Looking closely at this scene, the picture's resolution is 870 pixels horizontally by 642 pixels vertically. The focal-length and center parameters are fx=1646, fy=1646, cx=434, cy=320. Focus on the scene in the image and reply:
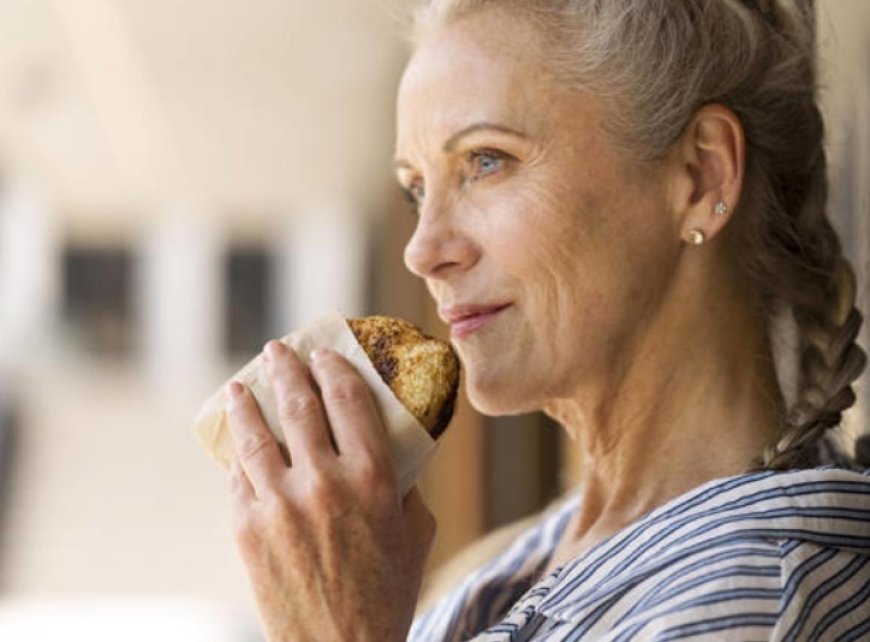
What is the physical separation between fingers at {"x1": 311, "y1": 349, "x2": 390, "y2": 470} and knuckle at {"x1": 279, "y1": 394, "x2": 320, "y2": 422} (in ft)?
0.04

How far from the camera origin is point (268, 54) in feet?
24.9

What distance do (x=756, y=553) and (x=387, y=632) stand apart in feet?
0.96

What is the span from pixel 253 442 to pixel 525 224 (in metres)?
0.32

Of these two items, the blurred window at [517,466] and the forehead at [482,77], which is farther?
the blurred window at [517,466]

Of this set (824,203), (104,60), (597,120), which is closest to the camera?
(597,120)

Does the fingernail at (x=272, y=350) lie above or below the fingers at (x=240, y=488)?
above

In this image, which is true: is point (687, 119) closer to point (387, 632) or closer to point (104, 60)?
point (387, 632)

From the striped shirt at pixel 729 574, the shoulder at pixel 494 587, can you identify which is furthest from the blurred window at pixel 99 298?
the striped shirt at pixel 729 574

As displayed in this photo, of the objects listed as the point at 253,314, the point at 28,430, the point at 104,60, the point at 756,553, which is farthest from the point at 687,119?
the point at 253,314

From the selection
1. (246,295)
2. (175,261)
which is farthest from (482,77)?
(175,261)

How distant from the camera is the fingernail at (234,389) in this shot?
1.35 meters

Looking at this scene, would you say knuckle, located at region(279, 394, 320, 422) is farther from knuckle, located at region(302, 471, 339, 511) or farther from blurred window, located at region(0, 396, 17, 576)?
blurred window, located at region(0, 396, 17, 576)

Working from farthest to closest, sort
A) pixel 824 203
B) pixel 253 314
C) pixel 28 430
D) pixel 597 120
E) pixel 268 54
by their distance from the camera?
pixel 253 314 < pixel 28 430 < pixel 268 54 < pixel 824 203 < pixel 597 120

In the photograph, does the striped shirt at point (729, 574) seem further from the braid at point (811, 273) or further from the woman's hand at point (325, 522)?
the braid at point (811, 273)
